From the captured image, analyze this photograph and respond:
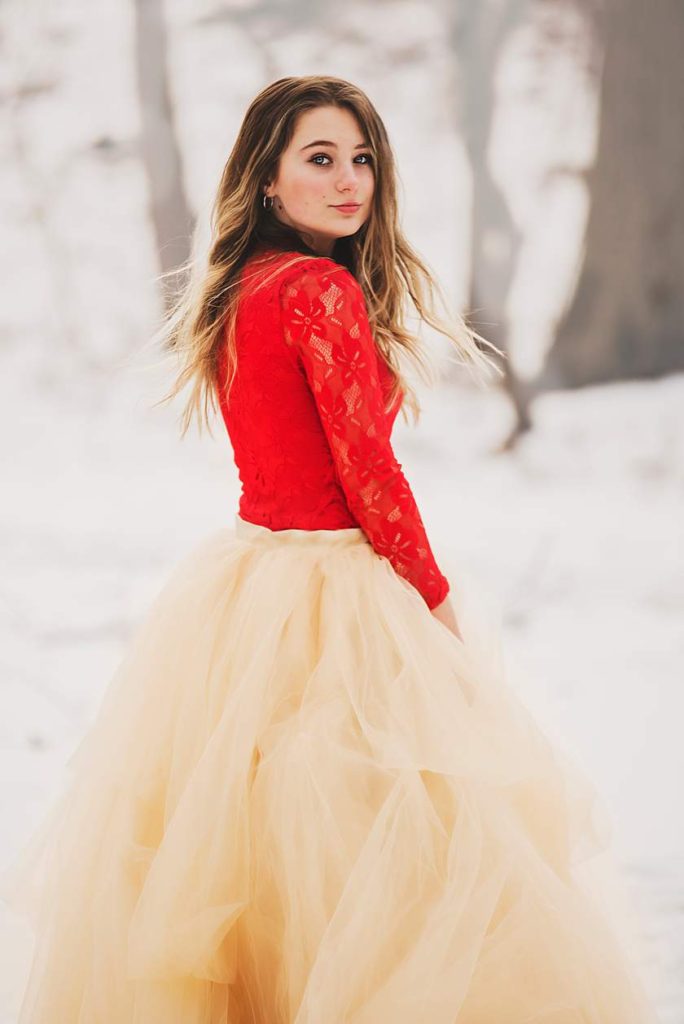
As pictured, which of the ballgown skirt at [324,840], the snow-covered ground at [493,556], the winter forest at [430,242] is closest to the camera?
the ballgown skirt at [324,840]

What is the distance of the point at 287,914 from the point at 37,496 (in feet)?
12.7

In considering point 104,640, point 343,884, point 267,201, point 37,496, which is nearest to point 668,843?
point 343,884

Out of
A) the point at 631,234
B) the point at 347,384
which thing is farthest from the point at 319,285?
the point at 631,234

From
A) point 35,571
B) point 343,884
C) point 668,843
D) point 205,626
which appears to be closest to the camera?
point 343,884

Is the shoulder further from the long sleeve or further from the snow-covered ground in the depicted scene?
the snow-covered ground

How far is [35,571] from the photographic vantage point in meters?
4.07

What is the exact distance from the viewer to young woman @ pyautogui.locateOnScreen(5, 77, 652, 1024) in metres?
1.12

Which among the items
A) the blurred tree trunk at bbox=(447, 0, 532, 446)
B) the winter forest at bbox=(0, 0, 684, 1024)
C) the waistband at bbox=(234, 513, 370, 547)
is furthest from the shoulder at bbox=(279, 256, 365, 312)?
the blurred tree trunk at bbox=(447, 0, 532, 446)

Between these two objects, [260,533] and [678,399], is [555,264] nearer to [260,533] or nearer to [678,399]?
[678,399]

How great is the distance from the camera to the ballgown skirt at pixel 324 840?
112 centimetres

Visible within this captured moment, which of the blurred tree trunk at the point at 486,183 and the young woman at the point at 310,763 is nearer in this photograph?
the young woman at the point at 310,763

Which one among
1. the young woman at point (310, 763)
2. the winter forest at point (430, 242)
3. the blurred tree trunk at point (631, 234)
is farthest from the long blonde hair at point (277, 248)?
the blurred tree trunk at point (631, 234)

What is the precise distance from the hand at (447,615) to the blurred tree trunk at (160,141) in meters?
3.69

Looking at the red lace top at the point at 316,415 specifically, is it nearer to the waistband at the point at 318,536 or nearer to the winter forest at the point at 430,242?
the waistband at the point at 318,536
